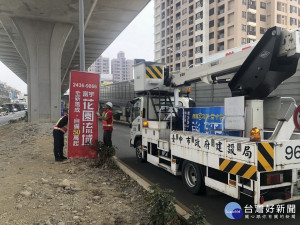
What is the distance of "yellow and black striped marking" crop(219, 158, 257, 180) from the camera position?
3668mm

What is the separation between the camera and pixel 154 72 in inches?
285

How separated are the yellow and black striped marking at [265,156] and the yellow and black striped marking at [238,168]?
117 millimetres

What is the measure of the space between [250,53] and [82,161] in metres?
5.34

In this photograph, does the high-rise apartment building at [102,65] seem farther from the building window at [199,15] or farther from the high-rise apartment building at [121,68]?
the building window at [199,15]

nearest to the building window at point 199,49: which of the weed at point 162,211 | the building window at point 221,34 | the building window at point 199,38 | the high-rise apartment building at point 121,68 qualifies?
the building window at point 199,38

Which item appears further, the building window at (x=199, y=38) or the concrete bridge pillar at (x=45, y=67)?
the building window at (x=199, y=38)

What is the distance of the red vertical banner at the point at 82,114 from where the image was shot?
7.50m

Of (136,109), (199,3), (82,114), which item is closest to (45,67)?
(82,114)

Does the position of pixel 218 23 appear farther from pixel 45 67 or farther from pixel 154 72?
pixel 154 72

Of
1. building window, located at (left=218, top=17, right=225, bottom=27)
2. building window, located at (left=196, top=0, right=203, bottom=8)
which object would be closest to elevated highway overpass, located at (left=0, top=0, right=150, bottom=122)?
building window, located at (left=218, top=17, right=225, bottom=27)

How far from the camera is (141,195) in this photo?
4.89 meters

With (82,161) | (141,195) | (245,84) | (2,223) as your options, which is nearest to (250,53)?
(245,84)

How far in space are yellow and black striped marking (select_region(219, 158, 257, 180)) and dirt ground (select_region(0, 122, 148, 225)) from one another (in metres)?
1.45

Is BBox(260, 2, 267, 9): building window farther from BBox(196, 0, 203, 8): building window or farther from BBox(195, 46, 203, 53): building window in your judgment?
BBox(195, 46, 203, 53): building window
